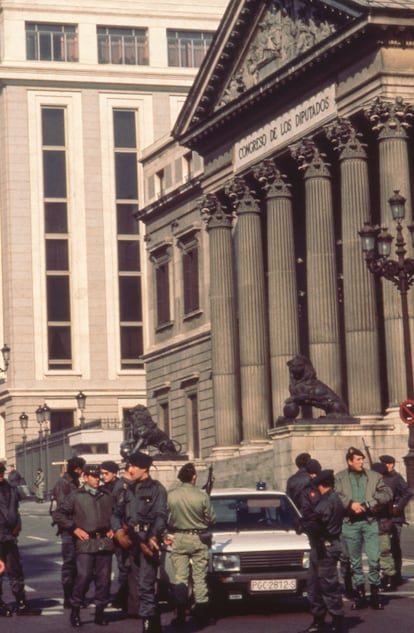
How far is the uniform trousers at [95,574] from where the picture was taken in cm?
2277

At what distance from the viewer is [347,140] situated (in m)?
51.9

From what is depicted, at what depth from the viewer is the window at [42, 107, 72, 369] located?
102m

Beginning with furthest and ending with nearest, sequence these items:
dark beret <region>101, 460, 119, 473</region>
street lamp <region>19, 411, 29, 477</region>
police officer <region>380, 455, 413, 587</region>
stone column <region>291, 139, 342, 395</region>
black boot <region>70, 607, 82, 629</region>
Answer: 1. street lamp <region>19, 411, 29, 477</region>
2. stone column <region>291, 139, 342, 395</region>
3. police officer <region>380, 455, 413, 587</region>
4. dark beret <region>101, 460, 119, 473</region>
5. black boot <region>70, 607, 82, 629</region>

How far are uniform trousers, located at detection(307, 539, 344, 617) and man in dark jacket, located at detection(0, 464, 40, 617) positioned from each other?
16.9 feet

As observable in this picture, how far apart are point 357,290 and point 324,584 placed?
31.0 m

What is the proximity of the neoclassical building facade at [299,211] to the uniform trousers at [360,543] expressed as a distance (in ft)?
79.1

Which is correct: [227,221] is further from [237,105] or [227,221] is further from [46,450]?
Result: [46,450]

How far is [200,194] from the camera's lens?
70.4 m

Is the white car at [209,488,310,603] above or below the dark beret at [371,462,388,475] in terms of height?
below

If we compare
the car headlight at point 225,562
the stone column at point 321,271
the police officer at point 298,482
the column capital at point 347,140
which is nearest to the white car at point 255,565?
the car headlight at point 225,562

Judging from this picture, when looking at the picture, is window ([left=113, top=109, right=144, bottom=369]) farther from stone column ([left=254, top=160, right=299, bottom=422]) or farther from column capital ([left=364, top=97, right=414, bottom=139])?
column capital ([left=364, top=97, right=414, bottom=139])

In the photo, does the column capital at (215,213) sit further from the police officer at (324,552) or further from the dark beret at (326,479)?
the dark beret at (326,479)

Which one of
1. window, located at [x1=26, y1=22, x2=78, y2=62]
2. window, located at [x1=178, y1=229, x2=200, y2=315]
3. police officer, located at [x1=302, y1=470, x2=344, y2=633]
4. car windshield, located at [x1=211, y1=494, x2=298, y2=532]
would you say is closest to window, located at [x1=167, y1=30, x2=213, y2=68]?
window, located at [x1=26, y1=22, x2=78, y2=62]

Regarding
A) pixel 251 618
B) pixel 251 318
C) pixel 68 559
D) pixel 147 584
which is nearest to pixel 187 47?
pixel 251 318
